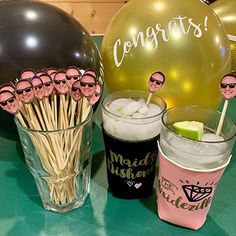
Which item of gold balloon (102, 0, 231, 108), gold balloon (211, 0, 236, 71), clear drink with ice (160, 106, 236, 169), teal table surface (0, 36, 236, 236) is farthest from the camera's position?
gold balloon (211, 0, 236, 71)

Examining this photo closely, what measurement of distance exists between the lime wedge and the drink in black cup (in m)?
0.05

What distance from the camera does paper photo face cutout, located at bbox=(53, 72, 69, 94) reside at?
0.66 metres

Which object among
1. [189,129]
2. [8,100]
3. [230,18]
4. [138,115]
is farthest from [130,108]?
[230,18]

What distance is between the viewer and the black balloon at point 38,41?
770mm

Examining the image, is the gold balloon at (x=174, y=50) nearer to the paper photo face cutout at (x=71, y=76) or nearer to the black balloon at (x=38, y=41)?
the black balloon at (x=38, y=41)

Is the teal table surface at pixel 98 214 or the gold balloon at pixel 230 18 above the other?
the gold balloon at pixel 230 18

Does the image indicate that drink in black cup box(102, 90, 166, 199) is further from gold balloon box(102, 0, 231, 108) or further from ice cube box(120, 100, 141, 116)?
gold balloon box(102, 0, 231, 108)

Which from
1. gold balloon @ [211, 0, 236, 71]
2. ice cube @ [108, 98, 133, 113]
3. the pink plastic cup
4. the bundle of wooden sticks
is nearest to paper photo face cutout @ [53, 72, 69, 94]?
the bundle of wooden sticks

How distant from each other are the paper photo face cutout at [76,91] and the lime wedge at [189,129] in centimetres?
19

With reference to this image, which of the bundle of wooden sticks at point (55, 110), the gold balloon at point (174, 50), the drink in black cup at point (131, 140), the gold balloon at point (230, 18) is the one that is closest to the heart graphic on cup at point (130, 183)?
the drink in black cup at point (131, 140)

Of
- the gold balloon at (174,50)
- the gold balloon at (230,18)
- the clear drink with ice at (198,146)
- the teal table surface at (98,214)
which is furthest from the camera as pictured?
the gold balloon at (230,18)

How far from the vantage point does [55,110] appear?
674 mm

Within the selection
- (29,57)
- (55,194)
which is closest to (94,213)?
(55,194)

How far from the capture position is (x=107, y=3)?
2.78 m
